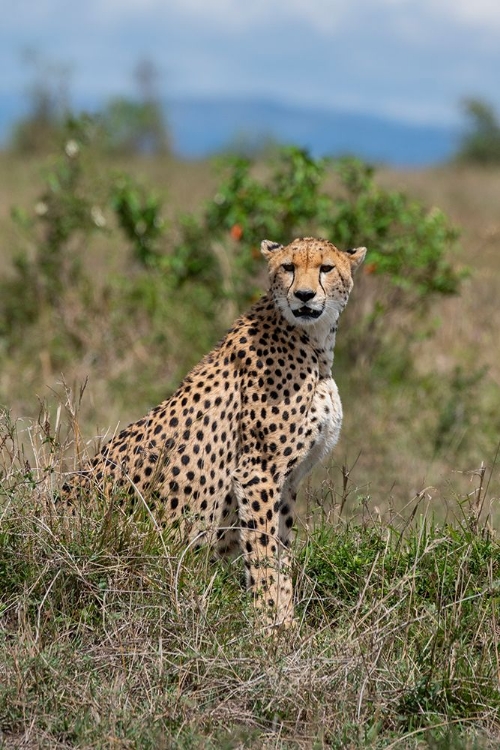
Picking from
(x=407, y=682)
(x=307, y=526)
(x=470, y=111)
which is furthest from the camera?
(x=470, y=111)

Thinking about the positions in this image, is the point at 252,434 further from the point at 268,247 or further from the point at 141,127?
the point at 141,127

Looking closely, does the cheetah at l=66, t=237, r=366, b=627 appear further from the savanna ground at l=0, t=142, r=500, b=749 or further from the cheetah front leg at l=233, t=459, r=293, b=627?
the savanna ground at l=0, t=142, r=500, b=749

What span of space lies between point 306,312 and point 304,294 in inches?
3.1

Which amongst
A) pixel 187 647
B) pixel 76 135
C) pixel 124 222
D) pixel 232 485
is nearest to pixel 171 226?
pixel 124 222

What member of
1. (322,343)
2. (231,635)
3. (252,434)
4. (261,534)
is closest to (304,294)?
(322,343)

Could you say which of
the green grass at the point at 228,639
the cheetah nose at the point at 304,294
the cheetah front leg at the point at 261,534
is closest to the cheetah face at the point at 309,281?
the cheetah nose at the point at 304,294

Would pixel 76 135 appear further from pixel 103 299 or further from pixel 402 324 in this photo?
pixel 402 324

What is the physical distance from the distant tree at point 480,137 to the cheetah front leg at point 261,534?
2810cm

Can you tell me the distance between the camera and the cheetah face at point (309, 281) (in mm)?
3711

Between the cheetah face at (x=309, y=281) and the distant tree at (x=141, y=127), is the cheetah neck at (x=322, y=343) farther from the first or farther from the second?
the distant tree at (x=141, y=127)

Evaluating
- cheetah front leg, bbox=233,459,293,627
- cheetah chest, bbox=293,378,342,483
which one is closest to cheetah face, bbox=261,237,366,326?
cheetah chest, bbox=293,378,342,483

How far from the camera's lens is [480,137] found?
105 feet

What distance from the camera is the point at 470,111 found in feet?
108

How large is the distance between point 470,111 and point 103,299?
27.2 m
